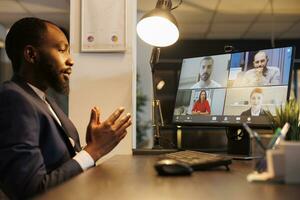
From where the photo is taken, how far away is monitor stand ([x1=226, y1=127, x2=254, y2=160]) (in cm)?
170

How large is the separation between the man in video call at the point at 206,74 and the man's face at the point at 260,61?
0.75 ft

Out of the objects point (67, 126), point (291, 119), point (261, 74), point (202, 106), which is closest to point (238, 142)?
point (202, 106)

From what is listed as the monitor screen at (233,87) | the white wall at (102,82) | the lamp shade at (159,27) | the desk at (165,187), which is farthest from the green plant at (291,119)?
the white wall at (102,82)

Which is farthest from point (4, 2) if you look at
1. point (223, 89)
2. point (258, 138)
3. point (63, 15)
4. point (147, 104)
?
point (258, 138)

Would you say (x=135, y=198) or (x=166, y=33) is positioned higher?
(x=166, y=33)

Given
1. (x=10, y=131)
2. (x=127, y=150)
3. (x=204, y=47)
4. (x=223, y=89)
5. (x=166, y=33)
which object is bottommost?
(x=127, y=150)

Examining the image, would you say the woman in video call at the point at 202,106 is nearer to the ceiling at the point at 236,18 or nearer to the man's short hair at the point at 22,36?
Result: the man's short hair at the point at 22,36

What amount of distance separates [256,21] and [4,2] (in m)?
3.25

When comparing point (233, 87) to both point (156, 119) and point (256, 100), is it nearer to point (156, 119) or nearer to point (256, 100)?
point (256, 100)

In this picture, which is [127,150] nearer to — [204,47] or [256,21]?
[256,21]

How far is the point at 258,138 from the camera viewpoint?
947 millimetres

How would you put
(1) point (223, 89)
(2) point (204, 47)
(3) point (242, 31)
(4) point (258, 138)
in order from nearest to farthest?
(4) point (258, 138), (1) point (223, 89), (3) point (242, 31), (2) point (204, 47)

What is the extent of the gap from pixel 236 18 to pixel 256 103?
384cm

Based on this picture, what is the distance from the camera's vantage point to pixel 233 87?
168 centimetres
